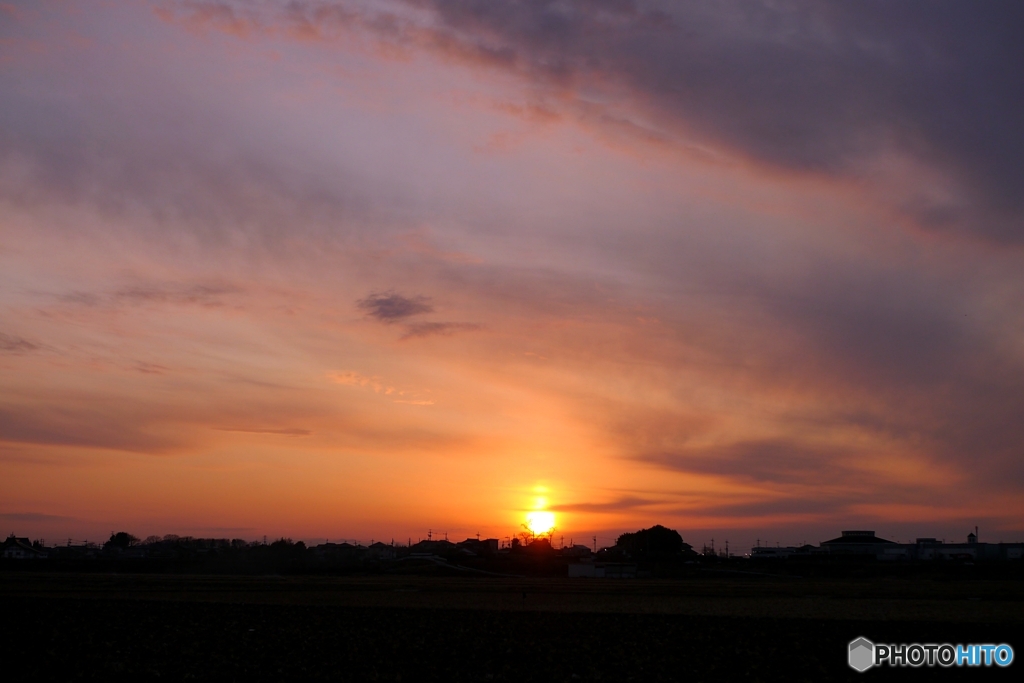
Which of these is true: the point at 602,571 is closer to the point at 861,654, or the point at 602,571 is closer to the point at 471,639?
the point at 471,639

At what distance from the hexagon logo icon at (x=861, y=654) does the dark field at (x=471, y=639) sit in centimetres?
55

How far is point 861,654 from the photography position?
34.6 metres

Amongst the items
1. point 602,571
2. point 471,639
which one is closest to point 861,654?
point 471,639

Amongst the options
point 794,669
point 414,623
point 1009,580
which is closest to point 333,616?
point 414,623

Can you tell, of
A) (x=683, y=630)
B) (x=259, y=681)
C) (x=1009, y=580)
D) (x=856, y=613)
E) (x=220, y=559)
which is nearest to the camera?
(x=259, y=681)

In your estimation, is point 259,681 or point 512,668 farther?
point 512,668

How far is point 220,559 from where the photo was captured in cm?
15788

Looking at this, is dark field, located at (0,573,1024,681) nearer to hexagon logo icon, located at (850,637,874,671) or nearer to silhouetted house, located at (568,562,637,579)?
hexagon logo icon, located at (850,637,874,671)

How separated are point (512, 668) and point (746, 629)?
16547 millimetres

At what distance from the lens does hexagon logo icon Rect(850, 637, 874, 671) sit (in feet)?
107

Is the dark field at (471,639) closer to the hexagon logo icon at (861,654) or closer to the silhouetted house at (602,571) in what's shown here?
the hexagon logo icon at (861,654)

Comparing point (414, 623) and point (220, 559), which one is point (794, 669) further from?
point (220, 559)

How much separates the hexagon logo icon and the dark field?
55 centimetres

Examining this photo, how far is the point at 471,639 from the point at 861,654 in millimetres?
17091
